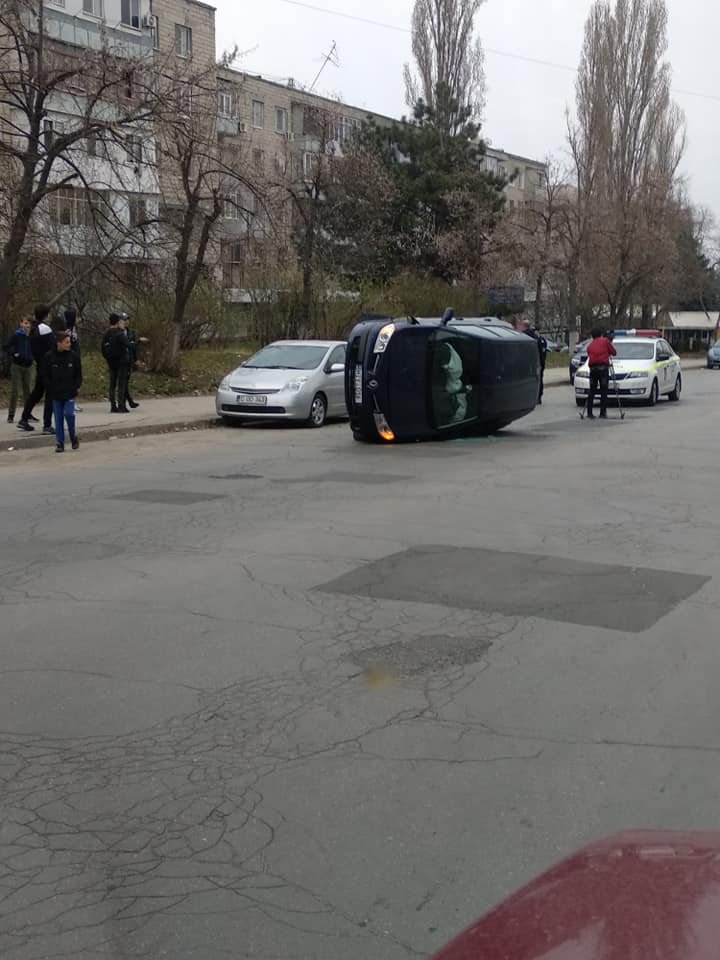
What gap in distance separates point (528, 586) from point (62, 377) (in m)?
9.15

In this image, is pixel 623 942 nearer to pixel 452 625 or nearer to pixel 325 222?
pixel 452 625

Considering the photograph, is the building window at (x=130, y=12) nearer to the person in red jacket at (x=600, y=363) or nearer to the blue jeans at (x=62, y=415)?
the person in red jacket at (x=600, y=363)

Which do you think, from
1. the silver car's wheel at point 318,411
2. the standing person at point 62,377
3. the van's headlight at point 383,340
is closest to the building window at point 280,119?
the silver car's wheel at point 318,411

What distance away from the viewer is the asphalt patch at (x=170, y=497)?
1087 centimetres

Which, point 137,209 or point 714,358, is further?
point 714,358

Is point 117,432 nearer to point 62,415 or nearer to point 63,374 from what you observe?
point 62,415

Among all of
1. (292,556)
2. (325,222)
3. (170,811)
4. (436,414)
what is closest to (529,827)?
(170,811)

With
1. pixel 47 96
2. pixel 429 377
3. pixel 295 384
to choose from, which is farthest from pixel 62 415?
pixel 47 96

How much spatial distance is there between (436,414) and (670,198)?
47.0 meters

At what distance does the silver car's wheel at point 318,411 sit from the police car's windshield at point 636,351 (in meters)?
8.89

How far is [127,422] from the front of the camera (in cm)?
1828

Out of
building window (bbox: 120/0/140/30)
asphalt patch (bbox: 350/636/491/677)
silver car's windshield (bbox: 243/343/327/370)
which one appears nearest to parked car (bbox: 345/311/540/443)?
silver car's windshield (bbox: 243/343/327/370)

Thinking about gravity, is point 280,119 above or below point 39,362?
above

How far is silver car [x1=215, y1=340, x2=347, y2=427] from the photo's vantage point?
18.8m
